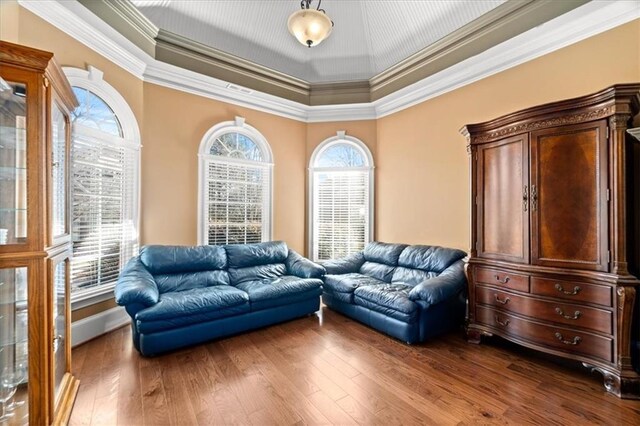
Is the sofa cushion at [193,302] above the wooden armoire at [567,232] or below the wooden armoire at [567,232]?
below

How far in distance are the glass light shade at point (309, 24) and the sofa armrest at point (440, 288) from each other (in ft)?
9.00

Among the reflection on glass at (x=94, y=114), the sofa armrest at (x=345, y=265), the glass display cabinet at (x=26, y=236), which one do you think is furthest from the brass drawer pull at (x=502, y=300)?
the reflection on glass at (x=94, y=114)

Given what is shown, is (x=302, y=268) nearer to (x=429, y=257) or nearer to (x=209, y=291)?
(x=209, y=291)

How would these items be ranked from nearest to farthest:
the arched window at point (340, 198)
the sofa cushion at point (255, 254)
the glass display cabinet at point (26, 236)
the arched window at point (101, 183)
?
the glass display cabinet at point (26, 236)
the arched window at point (101, 183)
the sofa cushion at point (255, 254)
the arched window at point (340, 198)

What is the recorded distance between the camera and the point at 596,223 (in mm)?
2334

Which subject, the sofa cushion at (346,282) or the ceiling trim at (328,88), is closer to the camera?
the ceiling trim at (328,88)

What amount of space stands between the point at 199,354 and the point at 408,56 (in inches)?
192

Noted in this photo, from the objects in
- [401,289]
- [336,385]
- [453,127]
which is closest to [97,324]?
[336,385]

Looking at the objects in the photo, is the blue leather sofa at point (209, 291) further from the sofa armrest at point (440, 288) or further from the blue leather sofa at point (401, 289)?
the sofa armrest at point (440, 288)

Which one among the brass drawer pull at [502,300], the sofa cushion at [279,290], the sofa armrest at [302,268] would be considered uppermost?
the sofa armrest at [302,268]

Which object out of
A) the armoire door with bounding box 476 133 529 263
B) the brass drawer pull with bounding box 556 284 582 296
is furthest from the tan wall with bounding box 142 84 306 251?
the brass drawer pull with bounding box 556 284 582 296

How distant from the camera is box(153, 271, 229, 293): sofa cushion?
3432 mm

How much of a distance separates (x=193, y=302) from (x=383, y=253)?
2.72 m

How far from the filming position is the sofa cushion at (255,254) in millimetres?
4039
